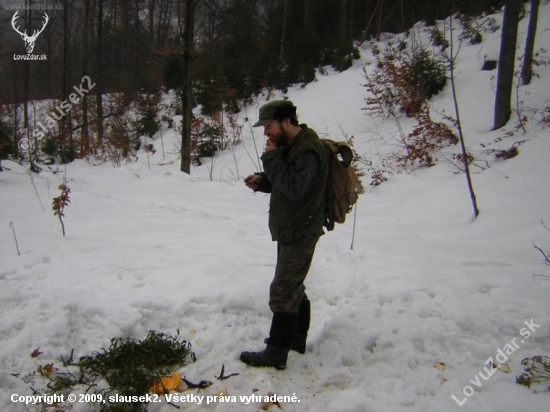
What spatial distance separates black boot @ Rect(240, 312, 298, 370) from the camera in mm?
2500

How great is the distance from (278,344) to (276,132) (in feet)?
4.70

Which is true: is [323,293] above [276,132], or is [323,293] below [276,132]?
below

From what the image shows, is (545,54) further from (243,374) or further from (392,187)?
(243,374)

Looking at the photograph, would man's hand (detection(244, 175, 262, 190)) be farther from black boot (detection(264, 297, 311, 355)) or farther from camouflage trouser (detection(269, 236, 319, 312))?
black boot (detection(264, 297, 311, 355))

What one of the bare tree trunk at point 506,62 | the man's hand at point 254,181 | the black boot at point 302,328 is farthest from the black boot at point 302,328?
the bare tree trunk at point 506,62

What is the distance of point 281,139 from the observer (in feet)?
7.89

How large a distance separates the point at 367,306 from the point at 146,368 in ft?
6.28

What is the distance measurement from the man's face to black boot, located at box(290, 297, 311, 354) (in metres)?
1.19

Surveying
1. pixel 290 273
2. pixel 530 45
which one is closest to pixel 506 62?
pixel 530 45

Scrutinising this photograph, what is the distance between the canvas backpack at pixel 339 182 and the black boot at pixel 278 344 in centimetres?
76

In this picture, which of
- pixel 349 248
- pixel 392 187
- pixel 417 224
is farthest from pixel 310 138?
pixel 392 187

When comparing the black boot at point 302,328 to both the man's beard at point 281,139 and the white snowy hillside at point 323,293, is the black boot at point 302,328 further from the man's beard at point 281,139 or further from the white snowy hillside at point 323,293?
the man's beard at point 281,139

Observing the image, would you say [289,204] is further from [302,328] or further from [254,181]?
[302,328]

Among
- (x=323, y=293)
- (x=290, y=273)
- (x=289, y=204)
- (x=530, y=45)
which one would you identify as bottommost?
(x=323, y=293)
